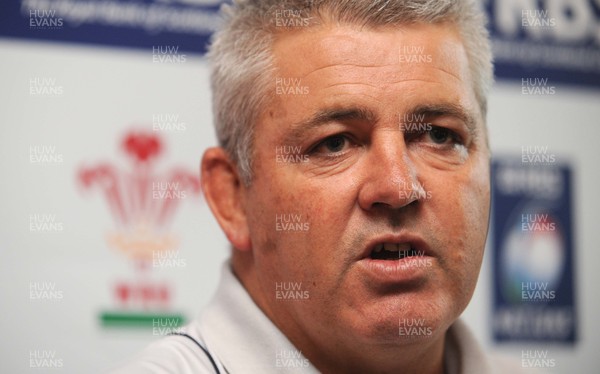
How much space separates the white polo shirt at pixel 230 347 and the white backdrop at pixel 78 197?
0.72 meters

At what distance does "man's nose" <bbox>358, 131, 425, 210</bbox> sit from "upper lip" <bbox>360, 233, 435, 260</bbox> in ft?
0.17

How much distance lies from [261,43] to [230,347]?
577 millimetres

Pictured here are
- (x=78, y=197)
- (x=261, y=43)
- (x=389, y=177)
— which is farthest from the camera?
(x=78, y=197)

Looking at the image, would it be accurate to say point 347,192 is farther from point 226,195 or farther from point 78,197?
point 78,197

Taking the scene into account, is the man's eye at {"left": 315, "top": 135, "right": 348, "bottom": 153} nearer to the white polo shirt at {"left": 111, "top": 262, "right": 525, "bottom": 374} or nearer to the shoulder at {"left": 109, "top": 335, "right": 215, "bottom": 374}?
the white polo shirt at {"left": 111, "top": 262, "right": 525, "bottom": 374}

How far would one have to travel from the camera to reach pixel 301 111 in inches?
50.3

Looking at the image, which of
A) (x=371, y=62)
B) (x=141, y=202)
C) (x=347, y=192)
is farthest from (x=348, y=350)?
(x=141, y=202)

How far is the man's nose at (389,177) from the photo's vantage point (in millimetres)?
1161

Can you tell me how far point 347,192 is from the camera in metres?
1.22

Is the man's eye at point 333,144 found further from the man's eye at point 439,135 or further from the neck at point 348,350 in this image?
the neck at point 348,350

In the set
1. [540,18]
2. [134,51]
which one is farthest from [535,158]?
[134,51]

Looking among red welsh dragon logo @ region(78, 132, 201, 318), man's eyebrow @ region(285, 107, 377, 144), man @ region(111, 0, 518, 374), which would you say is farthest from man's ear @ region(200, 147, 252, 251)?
red welsh dragon logo @ region(78, 132, 201, 318)

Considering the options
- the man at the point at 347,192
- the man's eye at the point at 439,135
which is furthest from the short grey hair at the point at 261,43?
the man's eye at the point at 439,135

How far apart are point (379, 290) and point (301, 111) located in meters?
0.34
